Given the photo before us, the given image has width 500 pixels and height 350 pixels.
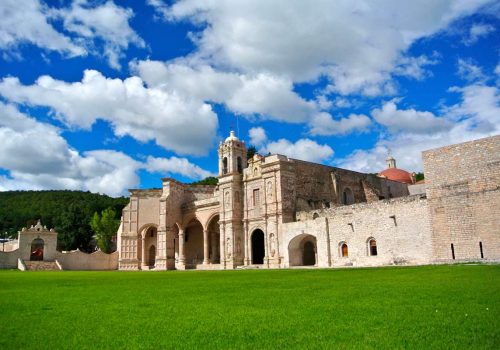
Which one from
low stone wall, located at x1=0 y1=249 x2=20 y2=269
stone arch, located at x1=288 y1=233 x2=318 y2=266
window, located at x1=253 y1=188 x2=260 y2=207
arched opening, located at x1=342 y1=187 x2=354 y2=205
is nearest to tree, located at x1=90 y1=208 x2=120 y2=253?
low stone wall, located at x1=0 y1=249 x2=20 y2=269

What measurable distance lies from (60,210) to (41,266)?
36.9 metres

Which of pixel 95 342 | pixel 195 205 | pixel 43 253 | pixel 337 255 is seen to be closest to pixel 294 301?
pixel 95 342

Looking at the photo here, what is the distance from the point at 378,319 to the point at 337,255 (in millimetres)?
26425

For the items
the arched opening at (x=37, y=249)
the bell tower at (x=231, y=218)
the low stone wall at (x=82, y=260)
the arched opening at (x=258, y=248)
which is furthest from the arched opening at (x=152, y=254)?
the arched opening at (x=258, y=248)

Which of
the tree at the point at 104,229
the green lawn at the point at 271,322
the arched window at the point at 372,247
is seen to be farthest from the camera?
the tree at the point at 104,229

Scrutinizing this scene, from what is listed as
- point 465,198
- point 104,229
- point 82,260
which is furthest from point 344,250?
point 104,229

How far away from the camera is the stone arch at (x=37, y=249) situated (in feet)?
171

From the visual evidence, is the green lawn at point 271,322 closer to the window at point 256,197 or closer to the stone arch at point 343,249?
the stone arch at point 343,249

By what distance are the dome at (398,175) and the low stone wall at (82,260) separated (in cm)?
3468

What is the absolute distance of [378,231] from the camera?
29.7 metres

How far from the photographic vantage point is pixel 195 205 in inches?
1909

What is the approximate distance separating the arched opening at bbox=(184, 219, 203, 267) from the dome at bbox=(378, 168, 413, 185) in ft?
75.2

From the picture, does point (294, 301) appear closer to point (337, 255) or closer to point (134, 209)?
point (337, 255)

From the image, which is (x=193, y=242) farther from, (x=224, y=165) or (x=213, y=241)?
(x=224, y=165)
